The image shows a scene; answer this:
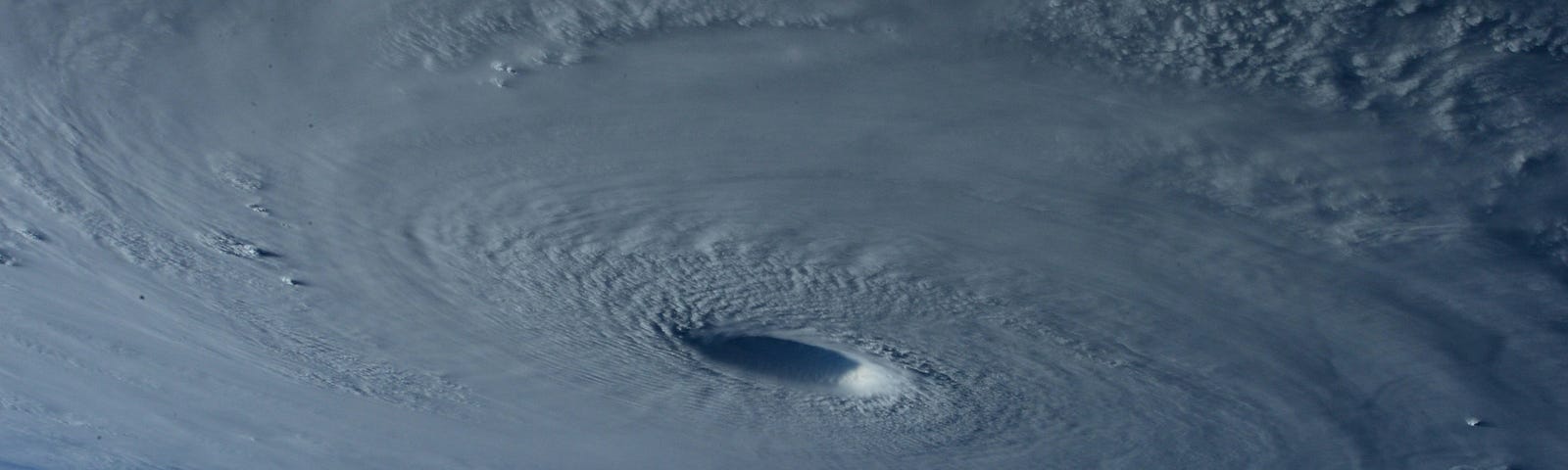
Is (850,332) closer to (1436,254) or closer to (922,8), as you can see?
(922,8)

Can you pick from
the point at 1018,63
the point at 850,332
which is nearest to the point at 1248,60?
the point at 1018,63

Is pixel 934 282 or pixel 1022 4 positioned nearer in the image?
pixel 1022 4

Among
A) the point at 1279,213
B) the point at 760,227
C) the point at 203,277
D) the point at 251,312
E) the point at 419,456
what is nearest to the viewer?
the point at 1279,213

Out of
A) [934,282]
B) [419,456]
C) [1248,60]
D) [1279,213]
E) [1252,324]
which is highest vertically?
[1248,60]

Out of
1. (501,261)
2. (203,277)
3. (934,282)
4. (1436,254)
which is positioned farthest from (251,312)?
(1436,254)

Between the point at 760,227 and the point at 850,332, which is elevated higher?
the point at 760,227

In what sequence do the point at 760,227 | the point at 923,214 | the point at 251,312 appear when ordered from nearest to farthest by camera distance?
1. the point at 923,214
2. the point at 760,227
3. the point at 251,312
